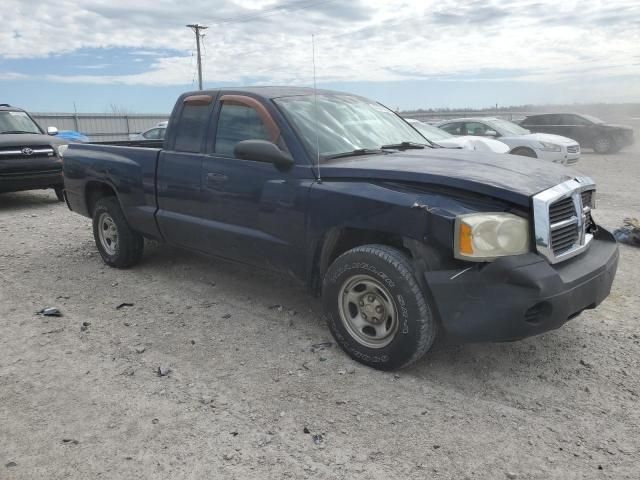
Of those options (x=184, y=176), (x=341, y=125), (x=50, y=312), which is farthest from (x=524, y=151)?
(x=50, y=312)

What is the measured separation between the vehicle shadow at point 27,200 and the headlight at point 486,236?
9.33m

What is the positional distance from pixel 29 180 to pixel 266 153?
24.3 feet

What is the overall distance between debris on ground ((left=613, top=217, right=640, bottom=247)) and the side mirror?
4.60 meters

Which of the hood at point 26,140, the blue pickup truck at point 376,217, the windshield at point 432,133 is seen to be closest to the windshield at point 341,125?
the blue pickup truck at point 376,217

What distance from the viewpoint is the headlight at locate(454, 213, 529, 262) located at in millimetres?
2977

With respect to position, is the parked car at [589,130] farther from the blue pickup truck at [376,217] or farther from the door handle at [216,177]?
the door handle at [216,177]

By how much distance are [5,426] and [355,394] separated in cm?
199

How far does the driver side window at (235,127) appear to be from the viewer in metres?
4.29

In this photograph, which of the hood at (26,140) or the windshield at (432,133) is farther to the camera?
the windshield at (432,133)

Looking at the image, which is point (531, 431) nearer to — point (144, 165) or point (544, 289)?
point (544, 289)

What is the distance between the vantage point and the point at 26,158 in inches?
374

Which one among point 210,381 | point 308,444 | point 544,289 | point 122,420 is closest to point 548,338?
point 544,289

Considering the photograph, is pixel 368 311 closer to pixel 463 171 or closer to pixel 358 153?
pixel 463 171

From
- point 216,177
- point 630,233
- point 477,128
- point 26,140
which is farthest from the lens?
point 477,128
